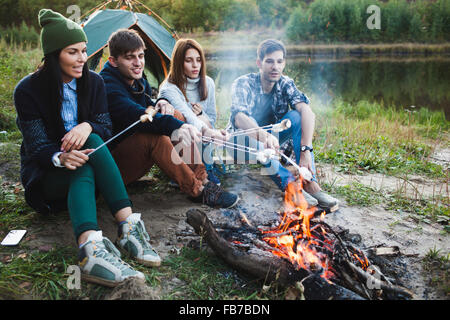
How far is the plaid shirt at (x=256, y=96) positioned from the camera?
3172mm

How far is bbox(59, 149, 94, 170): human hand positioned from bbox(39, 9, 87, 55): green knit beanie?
644 mm

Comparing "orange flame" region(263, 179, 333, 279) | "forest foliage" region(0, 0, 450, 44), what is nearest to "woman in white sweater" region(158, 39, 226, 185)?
"orange flame" region(263, 179, 333, 279)

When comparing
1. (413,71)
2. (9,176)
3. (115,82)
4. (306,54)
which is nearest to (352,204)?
(115,82)

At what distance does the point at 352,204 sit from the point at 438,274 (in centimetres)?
106

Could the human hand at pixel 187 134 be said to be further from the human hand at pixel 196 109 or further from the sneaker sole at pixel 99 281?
the sneaker sole at pixel 99 281

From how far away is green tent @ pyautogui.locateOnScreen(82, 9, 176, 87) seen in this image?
18.5 feet

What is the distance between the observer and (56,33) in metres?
1.91

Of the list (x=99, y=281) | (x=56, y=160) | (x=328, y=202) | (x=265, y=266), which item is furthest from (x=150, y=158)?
(x=328, y=202)

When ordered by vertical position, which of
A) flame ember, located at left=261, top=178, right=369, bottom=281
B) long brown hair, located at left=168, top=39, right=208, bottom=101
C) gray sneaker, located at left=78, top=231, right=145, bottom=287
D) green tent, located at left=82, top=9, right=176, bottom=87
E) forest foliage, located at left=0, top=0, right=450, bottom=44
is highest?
forest foliage, located at left=0, top=0, right=450, bottom=44

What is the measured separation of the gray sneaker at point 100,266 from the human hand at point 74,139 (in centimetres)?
58

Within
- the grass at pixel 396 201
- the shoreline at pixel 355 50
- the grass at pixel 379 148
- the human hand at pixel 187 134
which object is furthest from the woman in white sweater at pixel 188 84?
the shoreline at pixel 355 50

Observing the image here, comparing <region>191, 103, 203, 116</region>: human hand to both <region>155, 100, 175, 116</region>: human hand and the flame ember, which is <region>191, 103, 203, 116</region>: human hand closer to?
<region>155, 100, 175, 116</region>: human hand

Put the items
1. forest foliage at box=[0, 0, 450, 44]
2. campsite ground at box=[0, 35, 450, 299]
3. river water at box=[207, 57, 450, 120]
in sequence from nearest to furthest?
1. campsite ground at box=[0, 35, 450, 299]
2. river water at box=[207, 57, 450, 120]
3. forest foliage at box=[0, 0, 450, 44]

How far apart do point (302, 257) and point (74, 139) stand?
1550 mm
